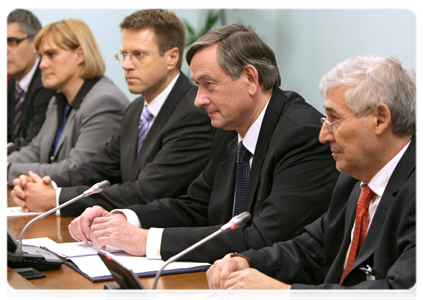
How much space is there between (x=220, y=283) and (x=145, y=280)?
31 cm

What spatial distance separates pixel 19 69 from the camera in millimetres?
5062

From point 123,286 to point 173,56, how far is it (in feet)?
6.38

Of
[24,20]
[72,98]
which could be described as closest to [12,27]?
[24,20]

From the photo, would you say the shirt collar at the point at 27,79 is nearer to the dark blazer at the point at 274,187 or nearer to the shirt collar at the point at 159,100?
the shirt collar at the point at 159,100

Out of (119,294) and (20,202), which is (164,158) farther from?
(119,294)

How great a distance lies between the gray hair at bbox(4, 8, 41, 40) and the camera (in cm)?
506

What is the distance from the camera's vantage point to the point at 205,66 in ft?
7.47

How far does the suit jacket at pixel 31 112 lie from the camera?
457cm

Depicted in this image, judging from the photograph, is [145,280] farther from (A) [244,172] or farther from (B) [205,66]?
(B) [205,66]

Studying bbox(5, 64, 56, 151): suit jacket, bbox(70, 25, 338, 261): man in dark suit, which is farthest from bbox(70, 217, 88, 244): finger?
bbox(5, 64, 56, 151): suit jacket

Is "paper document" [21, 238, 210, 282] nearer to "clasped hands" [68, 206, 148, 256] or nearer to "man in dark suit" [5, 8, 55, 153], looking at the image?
"clasped hands" [68, 206, 148, 256]

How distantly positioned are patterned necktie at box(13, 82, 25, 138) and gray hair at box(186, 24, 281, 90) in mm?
2978

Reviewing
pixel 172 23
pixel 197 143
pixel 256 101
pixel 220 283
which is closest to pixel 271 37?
pixel 172 23

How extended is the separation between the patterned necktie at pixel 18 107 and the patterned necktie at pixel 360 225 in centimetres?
376
